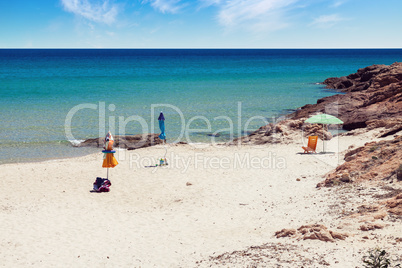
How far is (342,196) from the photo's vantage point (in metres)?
11.2

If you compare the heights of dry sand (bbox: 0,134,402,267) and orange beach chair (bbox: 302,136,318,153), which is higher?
orange beach chair (bbox: 302,136,318,153)

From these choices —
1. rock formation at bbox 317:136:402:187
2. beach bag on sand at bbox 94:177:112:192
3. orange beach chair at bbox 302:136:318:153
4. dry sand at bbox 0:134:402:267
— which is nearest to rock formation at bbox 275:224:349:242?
dry sand at bbox 0:134:402:267

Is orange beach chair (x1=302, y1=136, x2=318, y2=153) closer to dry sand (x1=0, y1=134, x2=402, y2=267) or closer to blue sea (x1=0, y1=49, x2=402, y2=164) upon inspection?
dry sand (x1=0, y1=134, x2=402, y2=267)

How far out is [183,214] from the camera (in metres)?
12.0

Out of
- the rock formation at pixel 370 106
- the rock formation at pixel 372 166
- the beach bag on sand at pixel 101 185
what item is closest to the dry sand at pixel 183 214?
the beach bag on sand at pixel 101 185

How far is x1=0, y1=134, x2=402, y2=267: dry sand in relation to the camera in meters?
8.12

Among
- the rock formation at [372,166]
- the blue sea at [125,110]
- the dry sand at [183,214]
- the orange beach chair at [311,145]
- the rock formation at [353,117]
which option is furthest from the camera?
the blue sea at [125,110]

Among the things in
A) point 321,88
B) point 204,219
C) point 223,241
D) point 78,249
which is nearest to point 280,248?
point 223,241

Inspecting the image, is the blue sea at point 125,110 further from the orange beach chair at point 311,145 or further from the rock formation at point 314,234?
the rock formation at point 314,234

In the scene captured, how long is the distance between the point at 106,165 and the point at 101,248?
5.33 meters

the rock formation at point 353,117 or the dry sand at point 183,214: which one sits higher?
the rock formation at point 353,117

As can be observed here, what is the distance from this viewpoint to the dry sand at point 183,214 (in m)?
8.12


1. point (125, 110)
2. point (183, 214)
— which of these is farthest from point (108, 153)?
point (125, 110)

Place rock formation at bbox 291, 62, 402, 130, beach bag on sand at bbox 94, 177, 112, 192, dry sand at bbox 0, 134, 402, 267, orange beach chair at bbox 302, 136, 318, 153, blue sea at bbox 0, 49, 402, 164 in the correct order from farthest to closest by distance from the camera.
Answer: blue sea at bbox 0, 49, 402, 164, rock formation at bbox 291, 62, 402, 130, orange beach chair at bbox 302, 136, 318, 153, beach bag on sand at bbox 94, 177, 112, 192, dry sand at bbox 0, 134, 402, 267
